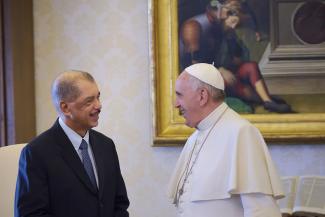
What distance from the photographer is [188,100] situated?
232 centimetres

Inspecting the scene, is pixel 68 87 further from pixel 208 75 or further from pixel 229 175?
pixel 229 175

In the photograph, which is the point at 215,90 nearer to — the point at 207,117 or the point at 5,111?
the point at 207,117

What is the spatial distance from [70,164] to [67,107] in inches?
9.4

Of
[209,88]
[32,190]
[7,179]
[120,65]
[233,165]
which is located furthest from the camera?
[120,65]

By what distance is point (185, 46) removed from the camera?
11.0 ft

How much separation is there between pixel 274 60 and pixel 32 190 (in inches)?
Answer: 77.7

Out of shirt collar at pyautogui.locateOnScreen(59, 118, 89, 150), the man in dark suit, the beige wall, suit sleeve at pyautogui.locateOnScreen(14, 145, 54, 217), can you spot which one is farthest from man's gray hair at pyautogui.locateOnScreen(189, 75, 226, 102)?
the beige wall

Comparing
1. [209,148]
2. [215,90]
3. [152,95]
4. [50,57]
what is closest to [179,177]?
[209,148]

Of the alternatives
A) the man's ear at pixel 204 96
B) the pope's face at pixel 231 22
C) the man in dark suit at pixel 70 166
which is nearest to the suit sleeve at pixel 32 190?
the man in dark suit at pixel 70 166

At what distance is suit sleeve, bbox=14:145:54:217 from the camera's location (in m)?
1.91

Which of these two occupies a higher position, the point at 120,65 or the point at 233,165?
the point at 120,65

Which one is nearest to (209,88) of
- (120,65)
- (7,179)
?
(7,179)

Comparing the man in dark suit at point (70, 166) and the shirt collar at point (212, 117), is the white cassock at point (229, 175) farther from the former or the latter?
the man in dark suit at point (70, 166)

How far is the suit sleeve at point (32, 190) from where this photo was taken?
1.91 metres
